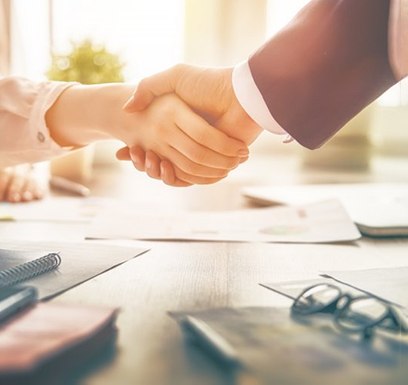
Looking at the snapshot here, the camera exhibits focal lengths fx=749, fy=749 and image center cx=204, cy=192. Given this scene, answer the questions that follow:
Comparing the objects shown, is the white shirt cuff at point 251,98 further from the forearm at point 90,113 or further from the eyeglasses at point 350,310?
the eyeglasses at point 350,310

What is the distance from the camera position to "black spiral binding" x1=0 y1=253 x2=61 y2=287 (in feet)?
2.15

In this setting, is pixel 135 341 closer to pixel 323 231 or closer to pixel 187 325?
pixel 187 325

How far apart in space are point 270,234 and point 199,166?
0.49ft

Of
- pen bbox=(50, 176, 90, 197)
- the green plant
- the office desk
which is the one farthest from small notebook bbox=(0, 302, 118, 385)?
the green plant

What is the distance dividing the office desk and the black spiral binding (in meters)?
0.05

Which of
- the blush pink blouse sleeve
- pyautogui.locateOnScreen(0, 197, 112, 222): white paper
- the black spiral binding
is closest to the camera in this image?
the black spiral binding

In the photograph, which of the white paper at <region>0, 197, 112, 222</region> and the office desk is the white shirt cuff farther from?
the white paper at <region>0, 197, 112, 222</region>

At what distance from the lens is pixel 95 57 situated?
1969mm

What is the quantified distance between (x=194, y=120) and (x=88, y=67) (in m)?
1.12

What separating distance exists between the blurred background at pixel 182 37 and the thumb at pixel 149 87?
4.46 feet

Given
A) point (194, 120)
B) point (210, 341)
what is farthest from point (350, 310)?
Result: point (194, 120)

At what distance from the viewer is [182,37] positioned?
240cm

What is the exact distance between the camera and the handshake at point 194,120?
3.02ft

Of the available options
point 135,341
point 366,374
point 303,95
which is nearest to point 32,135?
point 303,95
